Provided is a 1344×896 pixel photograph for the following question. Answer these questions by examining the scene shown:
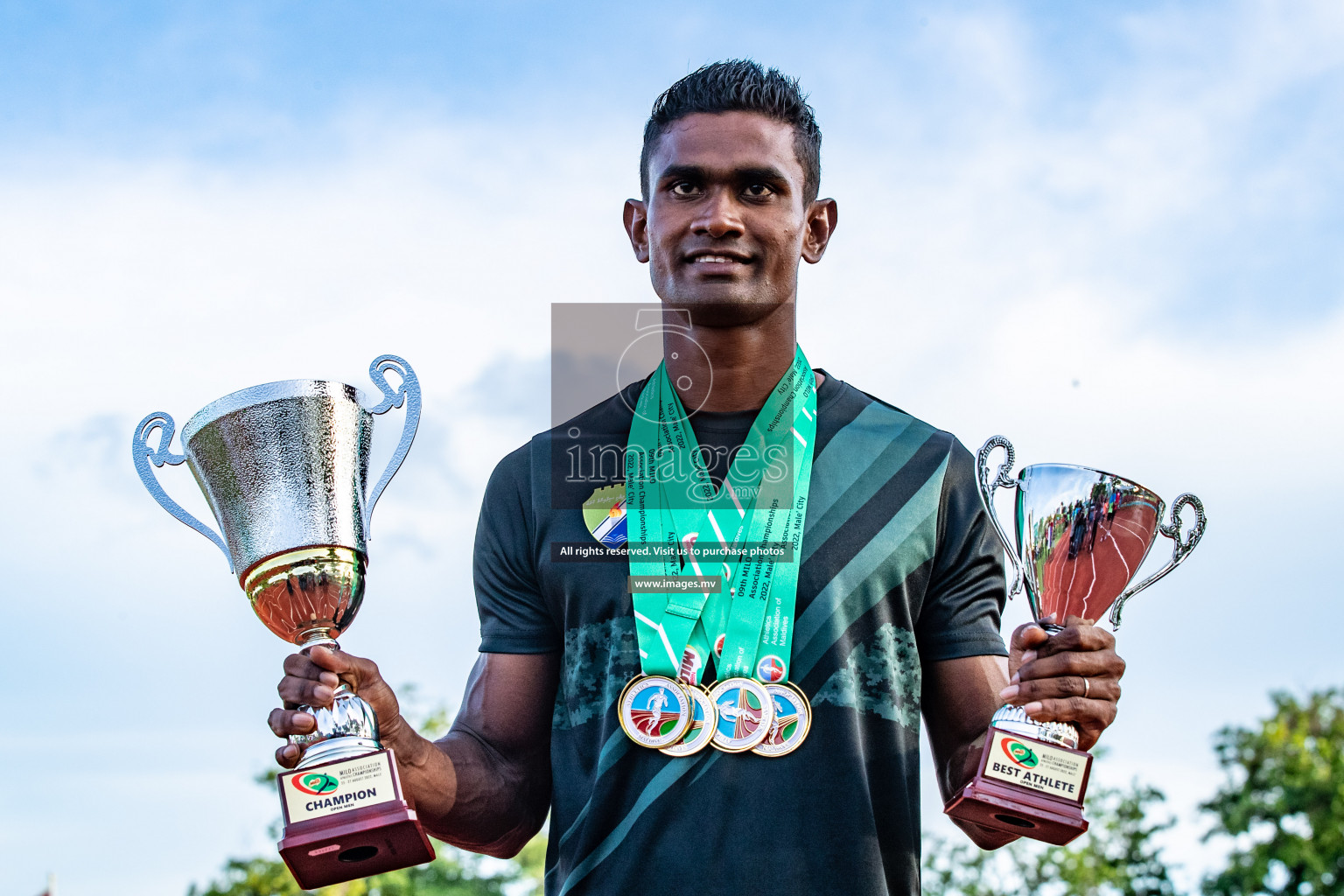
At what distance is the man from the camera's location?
306 centimetres

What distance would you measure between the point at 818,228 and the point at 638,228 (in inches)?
20.5

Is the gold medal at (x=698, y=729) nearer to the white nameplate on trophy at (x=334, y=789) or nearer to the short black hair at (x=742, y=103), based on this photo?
the white nameplate on trophy at (x=334, y=789)

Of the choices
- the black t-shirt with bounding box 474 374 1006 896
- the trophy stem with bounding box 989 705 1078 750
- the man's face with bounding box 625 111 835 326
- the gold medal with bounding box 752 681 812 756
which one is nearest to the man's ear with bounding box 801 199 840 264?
the man's face with bounding box 625 111 835 326

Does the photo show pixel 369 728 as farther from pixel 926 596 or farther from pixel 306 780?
pixel 926 596

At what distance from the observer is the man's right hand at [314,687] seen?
2.83 meters

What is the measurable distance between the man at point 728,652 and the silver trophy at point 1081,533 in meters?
0.15

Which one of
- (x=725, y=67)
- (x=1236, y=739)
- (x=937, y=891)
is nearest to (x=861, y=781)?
(x=725, y=67)

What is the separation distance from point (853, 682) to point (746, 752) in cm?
32

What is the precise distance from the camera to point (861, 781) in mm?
3135

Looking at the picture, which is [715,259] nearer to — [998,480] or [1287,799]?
[998,480]

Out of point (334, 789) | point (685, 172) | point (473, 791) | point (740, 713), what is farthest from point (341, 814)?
point (685, 172)

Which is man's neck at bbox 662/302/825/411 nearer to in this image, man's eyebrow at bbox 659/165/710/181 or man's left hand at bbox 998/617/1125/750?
man's eyebrow at bbox 659/165/710/181

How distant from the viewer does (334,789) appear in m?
2.81

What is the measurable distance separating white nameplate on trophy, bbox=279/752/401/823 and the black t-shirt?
0.59 m
